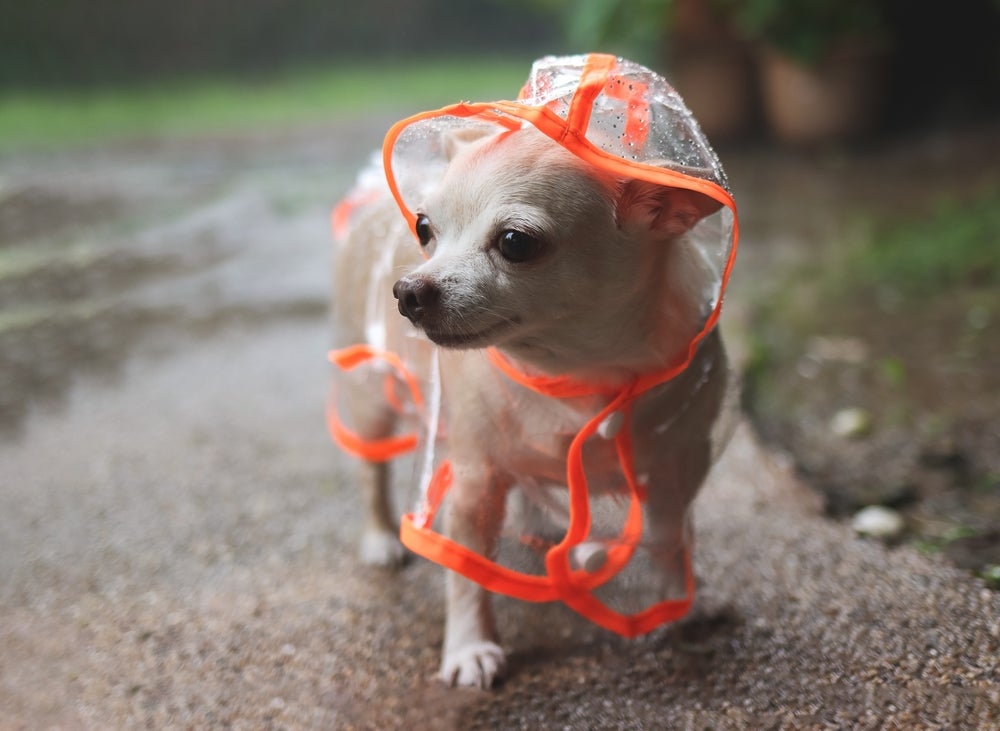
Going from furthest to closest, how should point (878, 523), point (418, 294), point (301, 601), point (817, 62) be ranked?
point (817, 62) < point (878, 523) < point (301, 601) < point (418, 294)

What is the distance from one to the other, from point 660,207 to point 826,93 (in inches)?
174

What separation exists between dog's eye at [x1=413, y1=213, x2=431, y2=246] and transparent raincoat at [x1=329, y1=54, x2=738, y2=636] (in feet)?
0.06

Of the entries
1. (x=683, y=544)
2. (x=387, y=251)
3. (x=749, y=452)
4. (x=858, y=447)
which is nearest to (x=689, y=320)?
(x=683, y=544)

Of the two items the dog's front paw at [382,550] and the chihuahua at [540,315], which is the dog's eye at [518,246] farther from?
the dog's front paw at [382,550]

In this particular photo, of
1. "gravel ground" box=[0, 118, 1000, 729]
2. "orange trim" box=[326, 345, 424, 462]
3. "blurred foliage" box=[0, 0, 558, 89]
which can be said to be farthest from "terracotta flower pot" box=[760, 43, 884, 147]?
"orange trim" box=[326, 345, 424, 462]

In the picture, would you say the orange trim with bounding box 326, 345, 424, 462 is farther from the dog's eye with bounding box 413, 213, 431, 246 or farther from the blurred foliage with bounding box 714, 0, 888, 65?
the blurred foliage with bounding box 714, 0, 888, 65

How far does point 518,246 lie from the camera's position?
45.7 inches

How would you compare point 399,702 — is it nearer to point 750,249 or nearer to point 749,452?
point 749,452

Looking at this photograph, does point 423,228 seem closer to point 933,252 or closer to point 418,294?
point 418,294

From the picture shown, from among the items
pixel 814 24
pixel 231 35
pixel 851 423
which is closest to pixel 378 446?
pixel 851 423

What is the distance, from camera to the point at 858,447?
215 cm

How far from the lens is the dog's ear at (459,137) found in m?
1.33

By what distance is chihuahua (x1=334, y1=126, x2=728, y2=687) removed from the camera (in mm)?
1161

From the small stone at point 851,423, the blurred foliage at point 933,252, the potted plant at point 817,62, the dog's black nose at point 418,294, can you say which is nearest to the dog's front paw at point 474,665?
the dog's black nose at point 418,294
